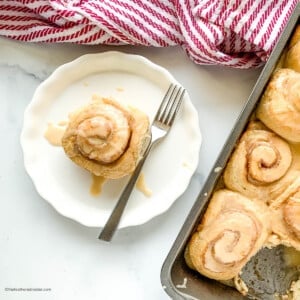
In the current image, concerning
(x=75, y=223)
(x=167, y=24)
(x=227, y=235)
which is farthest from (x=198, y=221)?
(x=167, y=24)

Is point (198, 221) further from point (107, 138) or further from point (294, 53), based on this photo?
point (294, 53)

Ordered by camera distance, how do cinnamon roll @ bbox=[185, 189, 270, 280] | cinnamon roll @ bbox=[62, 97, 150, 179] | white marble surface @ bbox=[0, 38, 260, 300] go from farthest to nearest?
1. white marble surface @ bbox=[0, 38, 260, 300]
2. cinnamon roll @ bbox=[62, 97, 150, 179]
3. cinnamon roll @ bbox=[185, 189, 270, 280]

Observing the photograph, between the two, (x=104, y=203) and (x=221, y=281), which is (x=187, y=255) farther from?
(x=104, y=203)

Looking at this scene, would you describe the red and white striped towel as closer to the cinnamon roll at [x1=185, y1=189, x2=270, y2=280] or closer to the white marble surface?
the white marble surface

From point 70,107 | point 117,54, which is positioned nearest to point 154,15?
point 117,54

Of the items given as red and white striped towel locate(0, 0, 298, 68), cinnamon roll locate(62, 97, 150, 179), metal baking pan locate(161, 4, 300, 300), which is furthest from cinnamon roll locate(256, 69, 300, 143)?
cinnamon roll locate(62, 97, 150, 179)

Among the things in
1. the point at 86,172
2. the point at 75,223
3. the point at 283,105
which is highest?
the point at 283,105
